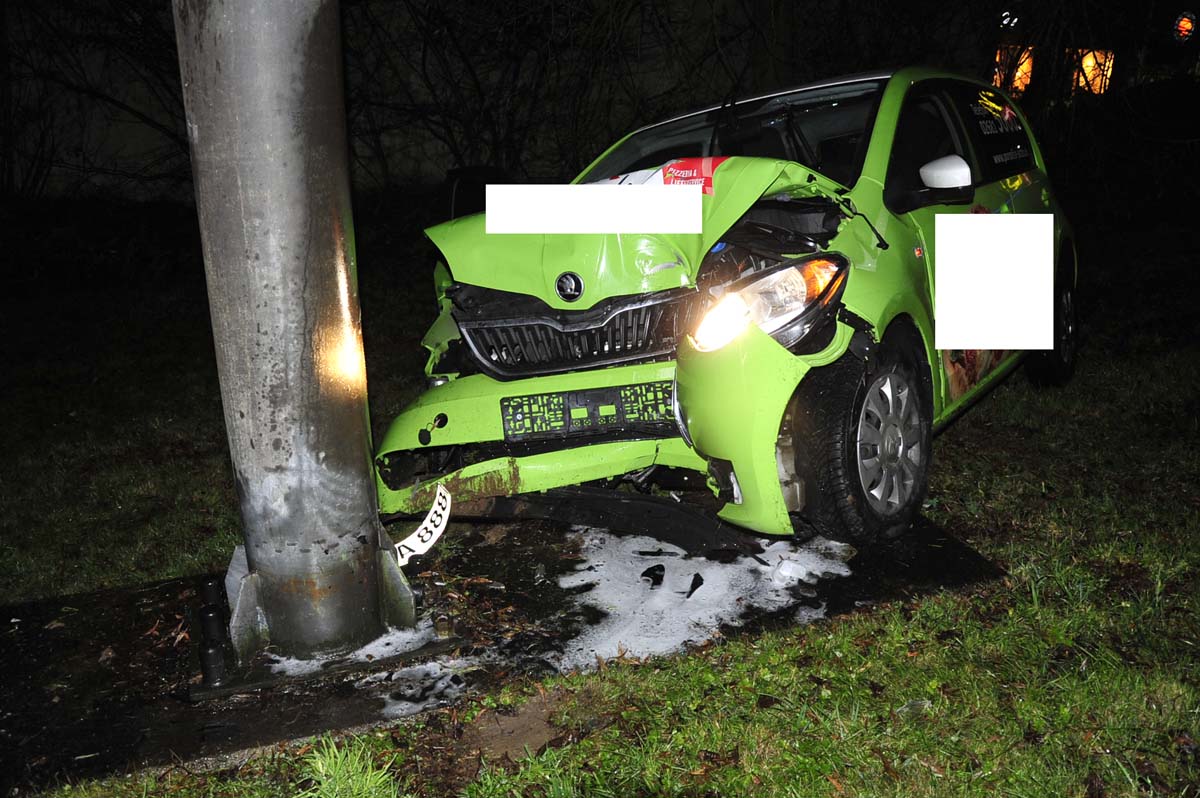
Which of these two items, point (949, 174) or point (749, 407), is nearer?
point (749, 407)

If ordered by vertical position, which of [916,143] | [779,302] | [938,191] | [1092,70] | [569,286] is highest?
[1092,70]

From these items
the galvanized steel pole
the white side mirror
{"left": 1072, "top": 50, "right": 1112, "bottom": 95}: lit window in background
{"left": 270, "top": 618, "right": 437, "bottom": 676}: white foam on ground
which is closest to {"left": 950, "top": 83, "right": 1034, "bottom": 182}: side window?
the white side mirror

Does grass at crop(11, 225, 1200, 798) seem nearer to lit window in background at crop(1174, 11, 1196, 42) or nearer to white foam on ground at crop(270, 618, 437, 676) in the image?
white foam on ground at crop(270, 618, 437, 676)

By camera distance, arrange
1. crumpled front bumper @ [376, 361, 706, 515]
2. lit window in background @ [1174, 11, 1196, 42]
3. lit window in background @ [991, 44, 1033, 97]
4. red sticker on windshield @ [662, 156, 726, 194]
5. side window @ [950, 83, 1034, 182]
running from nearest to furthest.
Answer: crumpled front bumper @ [376, 361, 706, 515] < red sticker on windshield @ [662, 156, 726, 194] < side window @ [950, 83, 1034, 182] < lit window in background @ [1174, 11, 1196, 42] < lit window in background @ [991, 44, 1033, 97]

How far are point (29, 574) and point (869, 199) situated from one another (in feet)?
12.1

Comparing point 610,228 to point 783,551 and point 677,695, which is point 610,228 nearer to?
point 783,551

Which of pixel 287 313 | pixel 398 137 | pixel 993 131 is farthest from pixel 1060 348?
pixel 398 137

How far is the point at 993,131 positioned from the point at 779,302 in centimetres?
231

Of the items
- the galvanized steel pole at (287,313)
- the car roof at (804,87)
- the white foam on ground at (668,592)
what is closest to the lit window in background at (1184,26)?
the car roof at (804,87)

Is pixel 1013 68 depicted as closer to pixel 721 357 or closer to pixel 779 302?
pixel 779 302

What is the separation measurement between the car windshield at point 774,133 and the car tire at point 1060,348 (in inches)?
63.4

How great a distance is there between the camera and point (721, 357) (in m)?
3.37

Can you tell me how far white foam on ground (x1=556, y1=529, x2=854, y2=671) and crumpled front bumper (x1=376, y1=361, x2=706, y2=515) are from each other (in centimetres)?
43

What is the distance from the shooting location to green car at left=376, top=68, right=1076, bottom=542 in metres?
3.44
